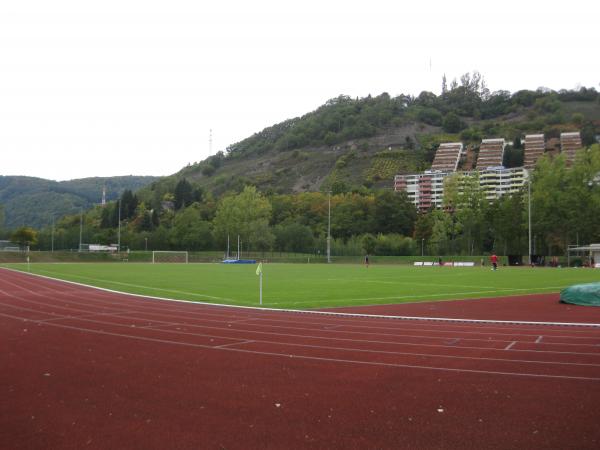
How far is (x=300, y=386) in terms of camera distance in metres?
7.89

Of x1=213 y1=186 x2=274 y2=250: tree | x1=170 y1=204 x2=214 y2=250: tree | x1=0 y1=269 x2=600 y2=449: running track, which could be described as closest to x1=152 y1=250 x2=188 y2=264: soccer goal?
x1=213 y1=186 x2=274 y2=250: tree

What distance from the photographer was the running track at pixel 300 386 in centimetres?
573

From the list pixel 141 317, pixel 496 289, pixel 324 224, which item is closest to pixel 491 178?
pixel 324 224

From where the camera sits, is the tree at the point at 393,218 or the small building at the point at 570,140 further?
the small building at the point at 570,140

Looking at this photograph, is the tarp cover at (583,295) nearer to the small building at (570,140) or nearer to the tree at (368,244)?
the tree at (368,244)

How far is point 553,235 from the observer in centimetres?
8056

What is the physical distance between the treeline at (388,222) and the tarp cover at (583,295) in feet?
191

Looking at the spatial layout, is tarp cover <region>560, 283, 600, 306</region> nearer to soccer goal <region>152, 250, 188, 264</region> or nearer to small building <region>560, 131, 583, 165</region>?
soccer goal <region>152, 250, 188, 264</region>

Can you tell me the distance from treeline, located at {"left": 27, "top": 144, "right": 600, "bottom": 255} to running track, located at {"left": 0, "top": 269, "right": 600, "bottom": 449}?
227 ft

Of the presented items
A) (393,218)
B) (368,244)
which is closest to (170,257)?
(368,244)

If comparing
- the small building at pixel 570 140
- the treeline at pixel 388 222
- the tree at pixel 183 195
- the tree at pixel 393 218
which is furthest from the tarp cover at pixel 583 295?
the small building at pixel 570 140

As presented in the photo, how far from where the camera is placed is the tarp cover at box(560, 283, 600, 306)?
19.3 m

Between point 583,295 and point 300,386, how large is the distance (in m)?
15.8

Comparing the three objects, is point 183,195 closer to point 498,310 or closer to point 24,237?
point 24,237
